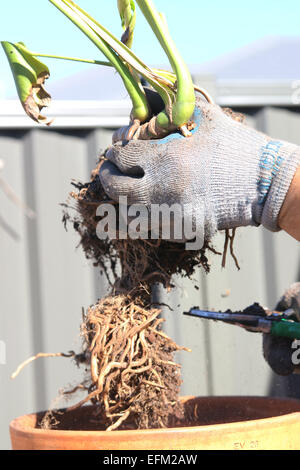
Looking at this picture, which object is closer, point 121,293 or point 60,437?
point 60,437

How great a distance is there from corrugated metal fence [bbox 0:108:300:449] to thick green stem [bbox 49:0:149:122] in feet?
2.05

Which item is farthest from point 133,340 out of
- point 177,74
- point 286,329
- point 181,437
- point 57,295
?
point 57,295

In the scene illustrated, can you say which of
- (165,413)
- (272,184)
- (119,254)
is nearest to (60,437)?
(165,413)

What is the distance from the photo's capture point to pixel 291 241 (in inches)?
66.9

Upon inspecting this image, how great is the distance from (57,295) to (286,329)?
0.69 metres

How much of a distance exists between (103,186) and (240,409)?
0.50 m

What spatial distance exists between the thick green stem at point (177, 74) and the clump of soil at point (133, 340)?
207 millimetres

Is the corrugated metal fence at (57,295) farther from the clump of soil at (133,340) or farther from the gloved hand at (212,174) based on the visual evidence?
the gloved hand at (212,174)

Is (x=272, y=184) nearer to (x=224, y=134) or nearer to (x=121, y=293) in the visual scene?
(x=224, y=134)

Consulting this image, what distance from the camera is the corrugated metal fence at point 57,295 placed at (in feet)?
4.90

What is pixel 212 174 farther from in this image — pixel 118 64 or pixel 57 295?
pixel 57 295

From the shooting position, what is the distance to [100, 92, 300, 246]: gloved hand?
0.88 metres

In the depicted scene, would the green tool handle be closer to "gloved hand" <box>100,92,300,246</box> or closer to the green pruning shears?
the green pruning shears

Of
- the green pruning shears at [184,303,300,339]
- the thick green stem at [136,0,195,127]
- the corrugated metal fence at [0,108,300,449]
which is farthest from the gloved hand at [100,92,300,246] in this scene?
the corrugated metal fence at [0,108,300,449]
